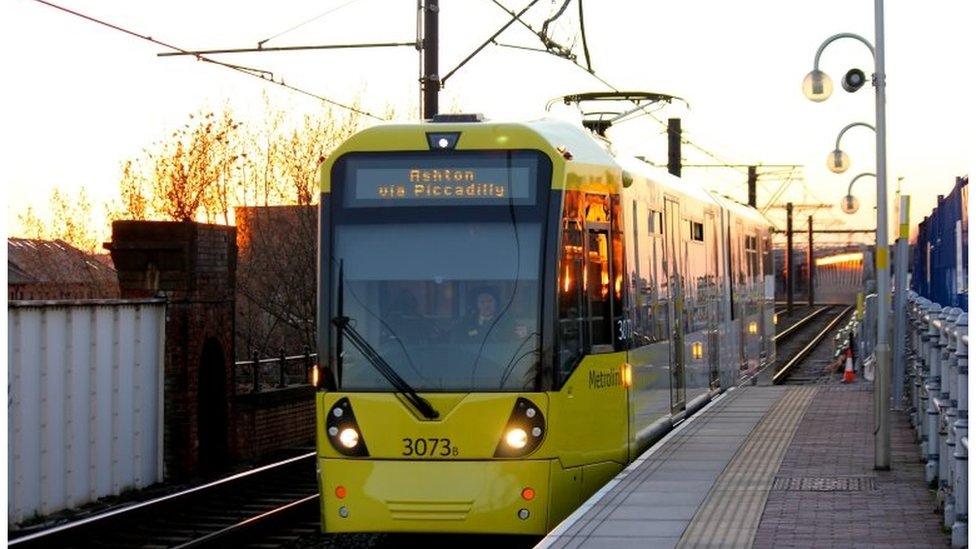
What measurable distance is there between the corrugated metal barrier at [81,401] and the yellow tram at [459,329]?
4.66 metres

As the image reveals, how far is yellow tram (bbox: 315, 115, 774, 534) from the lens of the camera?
41.8ft

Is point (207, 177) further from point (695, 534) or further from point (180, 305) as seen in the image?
point (695, 534)

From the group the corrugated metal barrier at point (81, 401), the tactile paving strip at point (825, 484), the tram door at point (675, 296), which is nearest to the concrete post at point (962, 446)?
the tactile paving strip at point (825, 484)

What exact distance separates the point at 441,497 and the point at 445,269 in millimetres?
1729

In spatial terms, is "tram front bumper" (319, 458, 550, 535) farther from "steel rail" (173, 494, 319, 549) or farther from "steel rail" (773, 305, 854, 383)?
"steel rail" (773, 305, 854, 383)

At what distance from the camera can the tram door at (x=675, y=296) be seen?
18.3 m

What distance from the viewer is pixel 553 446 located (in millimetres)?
12820

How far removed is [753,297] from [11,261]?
107 feet

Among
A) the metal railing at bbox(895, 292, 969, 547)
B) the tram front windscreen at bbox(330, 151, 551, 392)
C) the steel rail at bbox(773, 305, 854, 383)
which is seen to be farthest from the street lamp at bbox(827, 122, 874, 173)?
the tram front windscreen at bbox(330, 151, 551, 392)

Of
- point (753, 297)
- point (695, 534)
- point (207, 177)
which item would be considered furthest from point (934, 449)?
point (207, 177)

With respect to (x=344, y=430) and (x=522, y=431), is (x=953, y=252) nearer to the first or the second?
(x=522, y=431)

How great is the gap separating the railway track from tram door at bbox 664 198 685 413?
4.21 m

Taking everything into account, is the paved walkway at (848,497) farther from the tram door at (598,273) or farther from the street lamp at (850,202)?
the street lamp at (850,202)

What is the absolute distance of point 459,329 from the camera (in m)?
12.9
